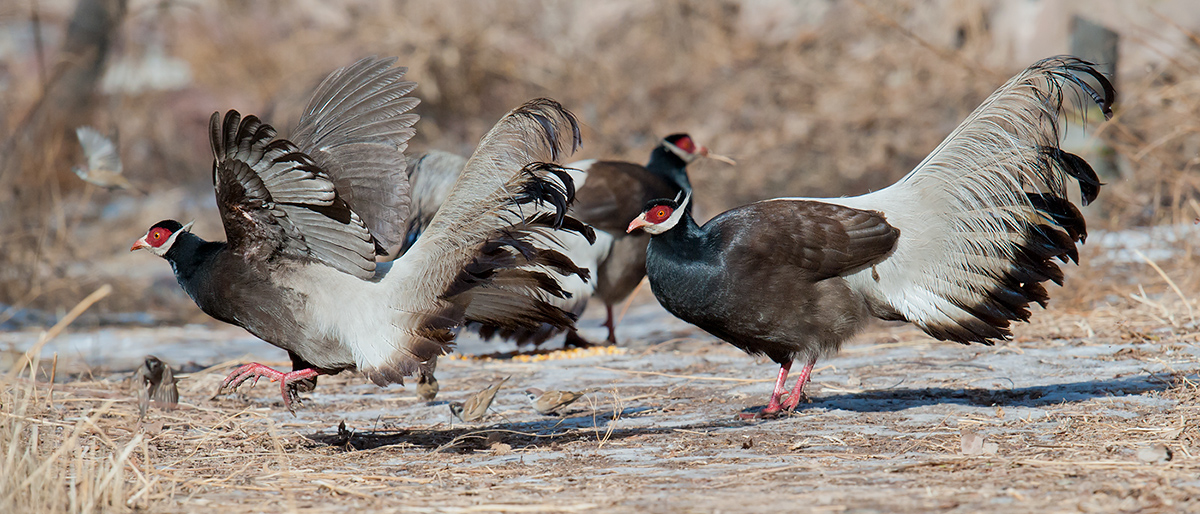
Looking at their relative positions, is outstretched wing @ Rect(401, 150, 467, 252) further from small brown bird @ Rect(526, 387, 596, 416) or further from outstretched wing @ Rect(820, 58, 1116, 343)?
outstretched wing @ Rect(820, 58, 1116, 343)

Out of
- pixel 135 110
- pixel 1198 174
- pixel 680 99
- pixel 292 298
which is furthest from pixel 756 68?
pixel 292 298

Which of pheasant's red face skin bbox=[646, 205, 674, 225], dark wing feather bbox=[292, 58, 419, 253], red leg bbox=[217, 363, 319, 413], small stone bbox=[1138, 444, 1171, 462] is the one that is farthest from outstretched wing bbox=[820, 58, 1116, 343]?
red leg bbox=[217, 363, 319, 413]

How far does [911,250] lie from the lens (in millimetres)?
4188

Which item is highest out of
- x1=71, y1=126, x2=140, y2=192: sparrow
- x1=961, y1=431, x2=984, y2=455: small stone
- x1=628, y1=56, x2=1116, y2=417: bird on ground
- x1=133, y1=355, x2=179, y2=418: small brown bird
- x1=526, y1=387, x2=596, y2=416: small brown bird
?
x1=71, y1=126, x2=140, y2=192: sparrow

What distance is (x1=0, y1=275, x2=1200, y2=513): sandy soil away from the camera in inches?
109

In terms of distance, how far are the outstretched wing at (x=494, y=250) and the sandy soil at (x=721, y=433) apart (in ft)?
1.41

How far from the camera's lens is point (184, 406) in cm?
450

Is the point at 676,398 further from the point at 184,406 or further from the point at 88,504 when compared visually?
the point at 88,504

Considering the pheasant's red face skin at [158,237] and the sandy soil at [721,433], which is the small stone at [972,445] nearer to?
the sandy soil at [721,433]

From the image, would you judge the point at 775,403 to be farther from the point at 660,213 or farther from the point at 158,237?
the point at 158,237

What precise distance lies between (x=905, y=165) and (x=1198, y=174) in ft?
12.9

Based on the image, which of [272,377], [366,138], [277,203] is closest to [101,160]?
[366,138]

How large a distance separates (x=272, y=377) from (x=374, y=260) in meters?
0.59

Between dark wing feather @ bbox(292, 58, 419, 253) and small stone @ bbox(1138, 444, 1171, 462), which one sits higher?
dark wing feather @ bbox(292, 58, 419, 253)
